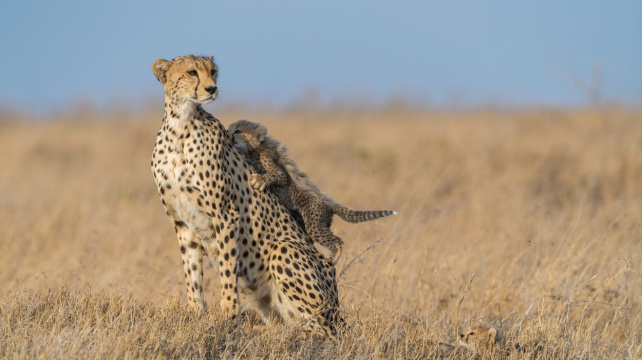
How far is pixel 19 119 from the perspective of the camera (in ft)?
59.5

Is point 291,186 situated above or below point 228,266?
above

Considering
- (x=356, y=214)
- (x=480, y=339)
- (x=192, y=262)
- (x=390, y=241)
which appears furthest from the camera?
(x=390, y=241)

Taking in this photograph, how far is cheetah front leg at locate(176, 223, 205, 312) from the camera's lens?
400 cm

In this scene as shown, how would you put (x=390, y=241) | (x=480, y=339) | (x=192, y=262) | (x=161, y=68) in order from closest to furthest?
(x=480, y=339) → (x=161, y=68) → (x=192, y=262) → (x=390, y=241)

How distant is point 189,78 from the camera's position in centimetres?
380

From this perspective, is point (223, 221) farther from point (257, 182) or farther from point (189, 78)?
point (189, 78)

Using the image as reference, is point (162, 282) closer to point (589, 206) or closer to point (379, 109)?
point (589, 206)

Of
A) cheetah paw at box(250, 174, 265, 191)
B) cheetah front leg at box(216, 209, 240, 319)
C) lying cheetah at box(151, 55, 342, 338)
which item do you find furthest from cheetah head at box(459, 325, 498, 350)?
cheetah paw at box(250, 174, 265, 191)

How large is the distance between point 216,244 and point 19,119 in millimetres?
15634

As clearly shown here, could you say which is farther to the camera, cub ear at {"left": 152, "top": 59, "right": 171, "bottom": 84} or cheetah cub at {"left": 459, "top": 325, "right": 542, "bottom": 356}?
cub ear at {"left": 152, "top": 59, "right": 171, "bottom": 84}

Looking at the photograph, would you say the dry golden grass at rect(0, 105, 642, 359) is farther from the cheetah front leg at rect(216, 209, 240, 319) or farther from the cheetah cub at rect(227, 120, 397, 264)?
the cheetah cub at rect(227, 120, 397, 264)

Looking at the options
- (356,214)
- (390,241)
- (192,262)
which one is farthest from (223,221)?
(390,241)

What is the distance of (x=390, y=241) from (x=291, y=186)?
1117 millimetres

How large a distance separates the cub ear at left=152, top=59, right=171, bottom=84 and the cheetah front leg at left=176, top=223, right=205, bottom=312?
28.9 inches
